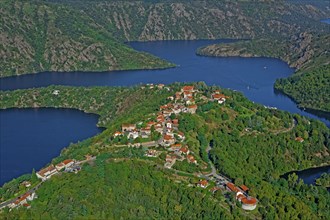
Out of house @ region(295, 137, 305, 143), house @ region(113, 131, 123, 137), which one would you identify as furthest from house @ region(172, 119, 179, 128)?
house @ region(295, 137, 305, 143)

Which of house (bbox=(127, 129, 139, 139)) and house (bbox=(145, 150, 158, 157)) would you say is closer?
house (bbox=(145, 150, 158, 157))

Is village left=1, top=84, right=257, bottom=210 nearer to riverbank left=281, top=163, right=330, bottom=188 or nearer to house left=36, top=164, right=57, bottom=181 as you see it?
house left=36, top=164, right=57, bottom=181

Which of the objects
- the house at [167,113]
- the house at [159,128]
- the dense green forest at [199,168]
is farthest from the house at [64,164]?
the house at [167,113]

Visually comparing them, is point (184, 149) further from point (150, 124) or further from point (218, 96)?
point (218, 96)

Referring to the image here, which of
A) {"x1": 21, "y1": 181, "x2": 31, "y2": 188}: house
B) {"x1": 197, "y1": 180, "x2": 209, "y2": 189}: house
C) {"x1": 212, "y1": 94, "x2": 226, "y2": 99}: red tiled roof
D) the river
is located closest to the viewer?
{"x1": 21, "y1": 181, "x2": 31, "y2": 188}: house

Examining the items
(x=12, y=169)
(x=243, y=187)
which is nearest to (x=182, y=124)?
(x=243, y=187)

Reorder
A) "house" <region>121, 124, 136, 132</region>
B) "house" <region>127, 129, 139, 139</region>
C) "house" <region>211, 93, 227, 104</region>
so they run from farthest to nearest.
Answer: "house" <region>211, 93, 227, 104</region> → "house" <region>121, 124, 136, 132</region> → "house" <region>127, 129, 139, 139</region>

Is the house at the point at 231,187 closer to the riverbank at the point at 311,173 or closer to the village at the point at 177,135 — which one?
the village at the point at 177,135
